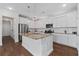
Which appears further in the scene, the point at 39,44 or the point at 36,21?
the point at 36,21

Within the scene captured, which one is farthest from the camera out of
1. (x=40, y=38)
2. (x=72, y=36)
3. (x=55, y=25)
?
(x=55, y=25)

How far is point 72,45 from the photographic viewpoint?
3375 millimetres

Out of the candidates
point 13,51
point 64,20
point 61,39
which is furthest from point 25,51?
point 64,20

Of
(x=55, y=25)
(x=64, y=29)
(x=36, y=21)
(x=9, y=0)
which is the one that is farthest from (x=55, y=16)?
(x=9, y=0)

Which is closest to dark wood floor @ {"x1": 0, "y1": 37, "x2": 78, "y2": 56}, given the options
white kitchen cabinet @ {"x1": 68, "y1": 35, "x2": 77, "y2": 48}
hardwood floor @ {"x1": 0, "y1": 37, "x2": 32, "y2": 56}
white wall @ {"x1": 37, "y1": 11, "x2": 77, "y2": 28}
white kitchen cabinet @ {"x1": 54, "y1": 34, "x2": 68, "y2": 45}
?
hardwood floor @ {"x1": 0, "y1": 37, "x2": 32, "y2": 56}

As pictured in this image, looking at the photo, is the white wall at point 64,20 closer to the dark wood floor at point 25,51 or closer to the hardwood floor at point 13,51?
the dark wood floor at point 25,51

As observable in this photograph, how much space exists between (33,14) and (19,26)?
216cm

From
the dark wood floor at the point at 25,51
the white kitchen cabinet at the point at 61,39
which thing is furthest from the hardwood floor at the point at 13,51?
the white kitchen cabinet at the point at 61,39

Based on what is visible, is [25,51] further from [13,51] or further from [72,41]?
[72,41]

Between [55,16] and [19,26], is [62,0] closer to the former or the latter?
[55,16]

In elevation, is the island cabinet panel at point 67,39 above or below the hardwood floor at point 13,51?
above

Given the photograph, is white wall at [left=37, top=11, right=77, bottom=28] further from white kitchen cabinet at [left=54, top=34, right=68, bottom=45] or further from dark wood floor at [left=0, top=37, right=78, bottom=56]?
dark wood floor at [left=0, top=37, right=78, bottom=56]

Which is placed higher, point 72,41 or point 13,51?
point 72,41

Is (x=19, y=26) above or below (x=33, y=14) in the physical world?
below
